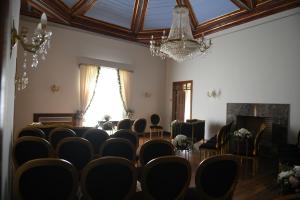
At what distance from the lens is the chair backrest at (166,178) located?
1994 mm

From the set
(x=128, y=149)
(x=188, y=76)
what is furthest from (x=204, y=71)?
(x=128, y=149)

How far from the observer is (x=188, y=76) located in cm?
878

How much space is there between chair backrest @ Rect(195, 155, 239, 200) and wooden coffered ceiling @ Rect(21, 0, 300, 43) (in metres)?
4.94

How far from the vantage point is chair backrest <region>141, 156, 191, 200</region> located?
1994 millimetres

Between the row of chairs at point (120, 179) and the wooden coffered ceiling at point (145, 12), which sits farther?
the wooden coffered ceiling at point (145, 12)

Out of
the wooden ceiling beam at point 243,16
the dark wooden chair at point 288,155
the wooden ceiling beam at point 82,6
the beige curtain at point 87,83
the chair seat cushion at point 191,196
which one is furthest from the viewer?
the beige curtain at point 87,83

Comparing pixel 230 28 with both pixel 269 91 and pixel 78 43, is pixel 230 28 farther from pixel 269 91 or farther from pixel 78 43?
pixel 78 43

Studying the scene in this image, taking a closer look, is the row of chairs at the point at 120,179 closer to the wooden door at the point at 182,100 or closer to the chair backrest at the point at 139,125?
the chair backrest at the point at 139,125

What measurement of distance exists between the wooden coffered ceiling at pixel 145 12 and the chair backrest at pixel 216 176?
494cm

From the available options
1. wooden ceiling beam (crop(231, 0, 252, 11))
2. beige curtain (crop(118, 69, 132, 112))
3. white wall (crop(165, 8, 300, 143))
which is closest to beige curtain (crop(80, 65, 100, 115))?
beige curtain (crop(118, 69, 132, 112))

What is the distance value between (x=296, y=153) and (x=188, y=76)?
492 centimetres

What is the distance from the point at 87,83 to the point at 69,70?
741 millimetres

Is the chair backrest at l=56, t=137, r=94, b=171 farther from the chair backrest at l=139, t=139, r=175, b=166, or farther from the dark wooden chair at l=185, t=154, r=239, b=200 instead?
the dark wooden chair at l=185, t=154, r=239, b=200

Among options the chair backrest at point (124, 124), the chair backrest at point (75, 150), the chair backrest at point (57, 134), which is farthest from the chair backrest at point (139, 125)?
the chair backrest at point (75, 150)
